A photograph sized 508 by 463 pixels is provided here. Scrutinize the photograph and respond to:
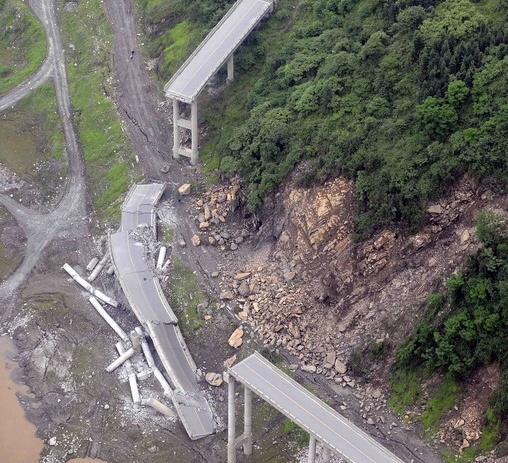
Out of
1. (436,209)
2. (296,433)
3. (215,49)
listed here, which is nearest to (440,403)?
(296,433)

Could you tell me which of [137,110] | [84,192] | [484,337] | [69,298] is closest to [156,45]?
[137,110]

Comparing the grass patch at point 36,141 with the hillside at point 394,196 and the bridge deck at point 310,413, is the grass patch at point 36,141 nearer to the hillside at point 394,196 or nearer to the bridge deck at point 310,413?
the hillside at point 394,196

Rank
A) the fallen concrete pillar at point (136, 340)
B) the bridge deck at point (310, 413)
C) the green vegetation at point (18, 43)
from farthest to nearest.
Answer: the green vegetation at point (18, 43), the fallen concrete pillar at point (136, 340), the bridge deck at point (310, 413)

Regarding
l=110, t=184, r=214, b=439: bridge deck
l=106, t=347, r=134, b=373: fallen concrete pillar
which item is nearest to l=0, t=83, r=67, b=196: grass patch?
l=110, t=184, r=214, b=439: bridge deck

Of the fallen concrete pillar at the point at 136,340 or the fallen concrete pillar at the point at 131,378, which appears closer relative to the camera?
the fallen concrete pillar at the point at 131,378

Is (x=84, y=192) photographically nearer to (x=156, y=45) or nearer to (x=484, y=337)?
(x=156, y=45)

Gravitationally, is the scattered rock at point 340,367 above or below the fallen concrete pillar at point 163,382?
above

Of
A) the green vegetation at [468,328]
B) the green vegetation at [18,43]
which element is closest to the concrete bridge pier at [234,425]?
the green vegetation at [468,328]
